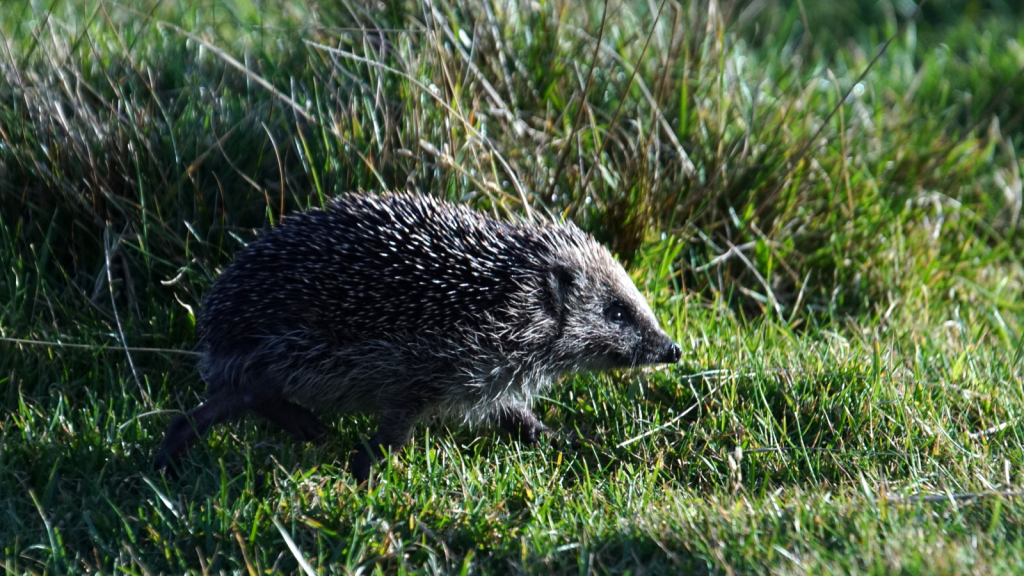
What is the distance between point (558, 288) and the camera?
3.88m

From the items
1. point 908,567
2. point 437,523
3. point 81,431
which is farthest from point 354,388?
point 908,567

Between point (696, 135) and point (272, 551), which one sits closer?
point (272, 551)

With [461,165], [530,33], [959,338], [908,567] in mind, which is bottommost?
[959,338]

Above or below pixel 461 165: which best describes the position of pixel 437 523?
below

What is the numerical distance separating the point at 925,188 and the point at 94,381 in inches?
184

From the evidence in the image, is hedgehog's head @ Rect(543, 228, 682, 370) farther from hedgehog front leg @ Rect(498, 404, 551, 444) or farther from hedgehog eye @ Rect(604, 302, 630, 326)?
hedgehog front leg @ Rect(498, 404, 551, 444)

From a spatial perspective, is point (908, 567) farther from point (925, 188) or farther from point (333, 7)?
point (333, 7)

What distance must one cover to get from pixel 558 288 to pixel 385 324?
773 mm

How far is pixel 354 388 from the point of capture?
363 cm

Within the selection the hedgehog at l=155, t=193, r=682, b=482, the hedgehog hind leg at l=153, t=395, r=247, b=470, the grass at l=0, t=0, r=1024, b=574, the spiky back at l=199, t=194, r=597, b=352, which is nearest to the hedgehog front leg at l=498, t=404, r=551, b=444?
the hedgehog at l=155, t=193, r=682, b=482

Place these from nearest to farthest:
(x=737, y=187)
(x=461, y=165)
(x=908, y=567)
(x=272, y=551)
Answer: (x=908, y=567), (x=272, y=551), (x=461, y=165), (x=737, y=187)

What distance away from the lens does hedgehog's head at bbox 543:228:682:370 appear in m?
3.89

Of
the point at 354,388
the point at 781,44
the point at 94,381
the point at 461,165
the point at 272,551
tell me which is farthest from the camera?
the point at 781,44

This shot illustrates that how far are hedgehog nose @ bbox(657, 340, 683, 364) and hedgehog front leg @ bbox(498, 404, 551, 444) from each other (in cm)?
58
